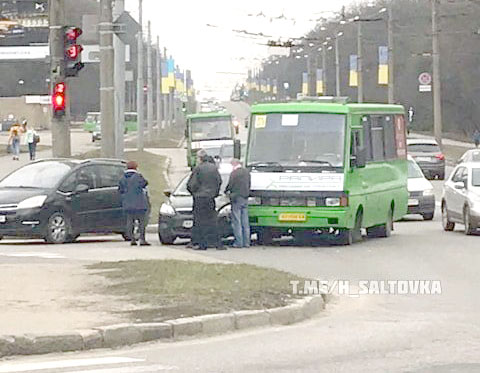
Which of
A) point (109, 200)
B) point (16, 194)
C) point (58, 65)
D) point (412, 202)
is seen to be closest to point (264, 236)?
point (109, 200)

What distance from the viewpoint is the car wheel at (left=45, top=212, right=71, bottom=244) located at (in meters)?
23.5

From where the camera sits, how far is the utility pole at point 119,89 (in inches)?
1246

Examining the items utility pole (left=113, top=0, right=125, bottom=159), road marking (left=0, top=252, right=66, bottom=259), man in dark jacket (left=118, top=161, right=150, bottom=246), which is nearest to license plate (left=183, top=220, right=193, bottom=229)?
man in dark jacket (left=118, top=161, right=150, bottom=246)

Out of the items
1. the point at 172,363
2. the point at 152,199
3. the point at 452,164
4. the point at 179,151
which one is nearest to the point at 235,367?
the point at 172,363

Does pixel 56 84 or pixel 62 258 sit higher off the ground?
pixel 56 84

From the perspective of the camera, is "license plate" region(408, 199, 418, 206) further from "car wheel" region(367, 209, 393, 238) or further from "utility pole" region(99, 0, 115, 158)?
"utility pole" region(99, 0, 115, 158)

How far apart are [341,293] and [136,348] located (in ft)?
17.7

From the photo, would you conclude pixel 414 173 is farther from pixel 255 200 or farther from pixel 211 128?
pixel 211 128

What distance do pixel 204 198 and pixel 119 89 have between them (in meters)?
12.3

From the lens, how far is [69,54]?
25.6 meters

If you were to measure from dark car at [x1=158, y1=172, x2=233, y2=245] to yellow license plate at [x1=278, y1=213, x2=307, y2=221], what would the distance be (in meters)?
1.11

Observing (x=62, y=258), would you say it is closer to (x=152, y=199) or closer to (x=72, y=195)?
(x=72, y=195)

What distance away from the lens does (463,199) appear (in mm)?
26125

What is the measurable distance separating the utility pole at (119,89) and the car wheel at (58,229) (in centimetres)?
667
